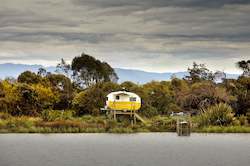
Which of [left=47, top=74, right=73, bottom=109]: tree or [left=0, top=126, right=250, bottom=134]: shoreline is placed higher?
[left=47, top=74, right=73, bottom=109]: tree

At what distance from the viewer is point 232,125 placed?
7856cm

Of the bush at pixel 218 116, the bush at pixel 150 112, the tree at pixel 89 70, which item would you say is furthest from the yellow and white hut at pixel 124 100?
the tree at pixel 89 70

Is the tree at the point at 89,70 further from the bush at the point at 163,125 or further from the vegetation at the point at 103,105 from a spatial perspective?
the bush at the point at 163,125

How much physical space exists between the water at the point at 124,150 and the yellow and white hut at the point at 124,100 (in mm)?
13608

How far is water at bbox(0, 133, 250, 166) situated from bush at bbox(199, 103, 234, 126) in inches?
94.9

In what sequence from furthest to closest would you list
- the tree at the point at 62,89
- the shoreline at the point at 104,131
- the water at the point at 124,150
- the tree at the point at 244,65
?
the tree at the point at 244,65 → the tree at the point at 62,89 → the shoreline at the point at 104,131 → the water at the point at 124,150

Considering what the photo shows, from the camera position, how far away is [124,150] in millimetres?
61344

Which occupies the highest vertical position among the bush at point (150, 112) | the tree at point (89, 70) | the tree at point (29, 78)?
the tree at point (89, 70)

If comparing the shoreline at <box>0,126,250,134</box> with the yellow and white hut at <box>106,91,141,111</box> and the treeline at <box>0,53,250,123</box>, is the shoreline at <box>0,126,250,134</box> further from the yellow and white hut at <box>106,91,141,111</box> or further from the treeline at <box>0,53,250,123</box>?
the yellow and white hut at <box>106,91,141,111</box>

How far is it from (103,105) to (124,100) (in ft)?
11.2

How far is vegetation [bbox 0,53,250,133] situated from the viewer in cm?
7769

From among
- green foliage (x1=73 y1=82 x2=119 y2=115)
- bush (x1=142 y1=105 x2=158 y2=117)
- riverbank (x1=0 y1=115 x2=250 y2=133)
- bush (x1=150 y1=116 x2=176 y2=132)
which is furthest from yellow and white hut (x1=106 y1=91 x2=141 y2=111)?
bush (x1=150 y1=116 x2=176 y2=132)

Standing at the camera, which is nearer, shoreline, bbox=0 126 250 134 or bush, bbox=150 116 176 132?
shoreline, bbox=0 126 250 134

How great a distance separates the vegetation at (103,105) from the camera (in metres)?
77.7
